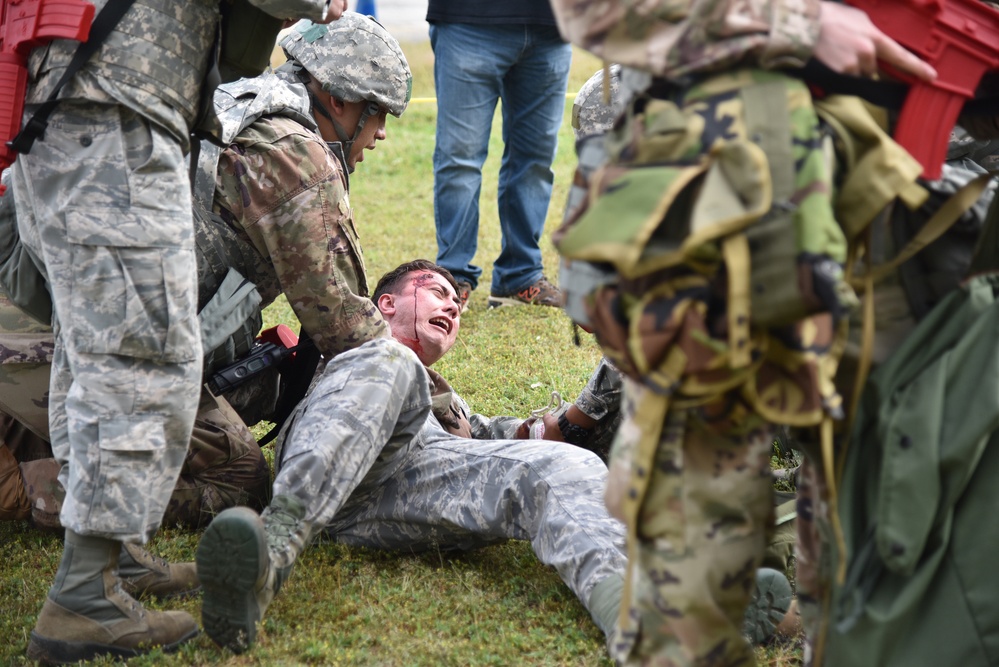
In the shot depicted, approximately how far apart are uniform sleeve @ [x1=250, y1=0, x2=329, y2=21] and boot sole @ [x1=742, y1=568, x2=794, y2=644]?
1.80m

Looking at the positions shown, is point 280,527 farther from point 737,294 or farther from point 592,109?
point 592,109

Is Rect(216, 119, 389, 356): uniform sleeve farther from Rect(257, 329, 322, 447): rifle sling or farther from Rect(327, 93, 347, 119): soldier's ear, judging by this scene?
Rect(327, 93, 347, 119): soldier's ear

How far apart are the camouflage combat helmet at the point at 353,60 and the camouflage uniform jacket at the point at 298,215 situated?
413 mm

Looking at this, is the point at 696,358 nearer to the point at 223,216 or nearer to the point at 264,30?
the point at 264,30

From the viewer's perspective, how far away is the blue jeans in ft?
20.2

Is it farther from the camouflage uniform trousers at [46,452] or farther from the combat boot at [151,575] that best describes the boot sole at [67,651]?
the camouflage uniform trousers at [46,452]

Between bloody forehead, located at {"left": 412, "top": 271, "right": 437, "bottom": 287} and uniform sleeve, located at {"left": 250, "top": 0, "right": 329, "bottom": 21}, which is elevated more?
uniform sleeve, located at {"left": 250, "top": 0, "right": 329, "bottom": 21}

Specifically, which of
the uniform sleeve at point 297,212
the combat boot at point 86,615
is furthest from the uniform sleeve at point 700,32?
the combat boot at point 86,615

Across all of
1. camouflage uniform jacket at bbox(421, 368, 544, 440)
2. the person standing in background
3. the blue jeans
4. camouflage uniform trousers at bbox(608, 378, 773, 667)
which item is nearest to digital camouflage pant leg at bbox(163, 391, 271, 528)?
camouflage uniform jacket at bbox(421, 368, 544, 440)

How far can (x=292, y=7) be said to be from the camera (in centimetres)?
277

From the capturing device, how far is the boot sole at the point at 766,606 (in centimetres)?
276

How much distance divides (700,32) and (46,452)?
106 inches

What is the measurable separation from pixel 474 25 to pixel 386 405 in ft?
11.3

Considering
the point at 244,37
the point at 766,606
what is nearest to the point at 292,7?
the point at 244,37
